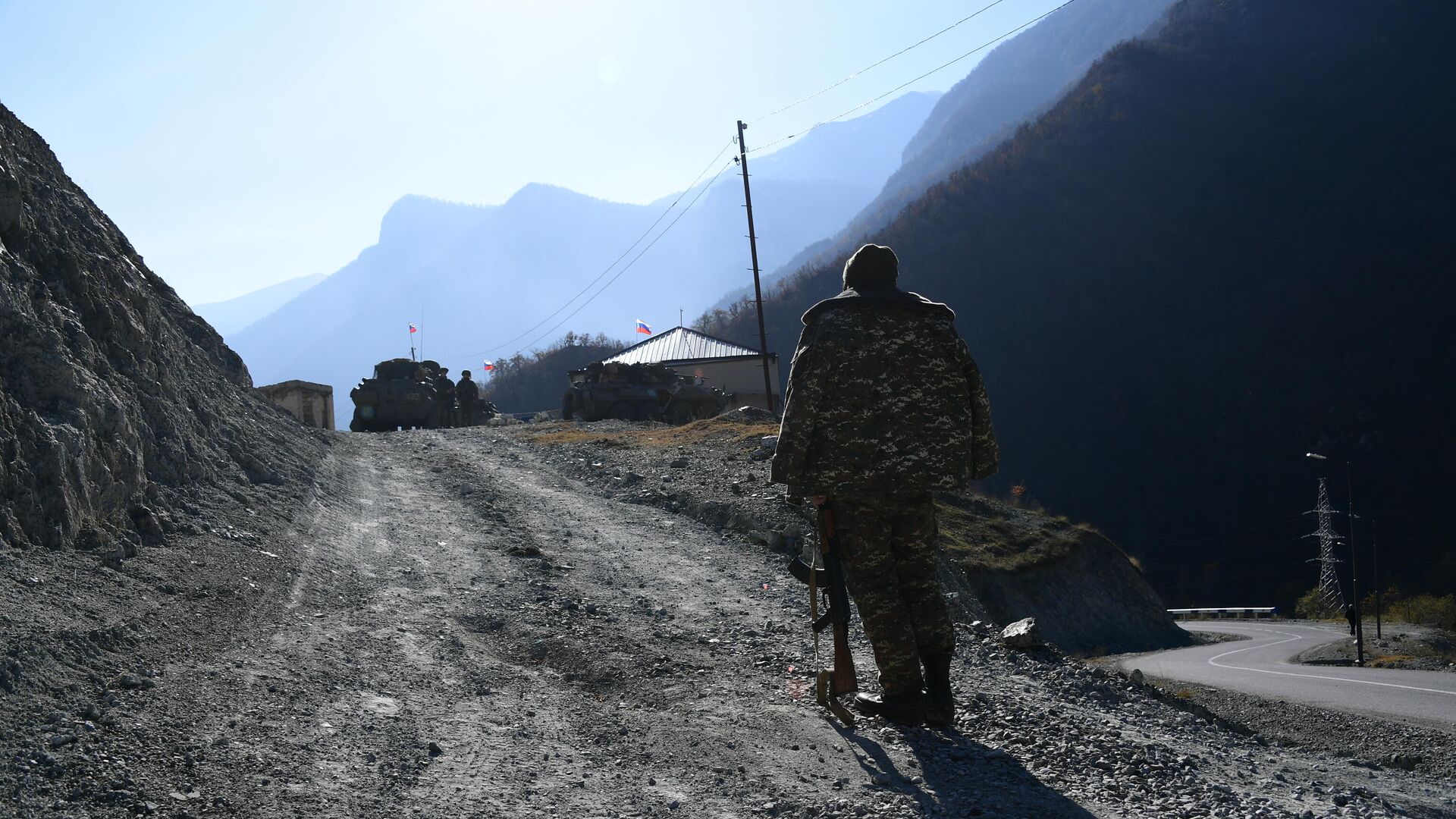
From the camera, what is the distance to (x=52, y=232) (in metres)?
8.02

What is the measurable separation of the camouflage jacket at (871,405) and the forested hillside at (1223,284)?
79345mm

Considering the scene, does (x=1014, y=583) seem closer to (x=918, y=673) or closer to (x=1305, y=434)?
(x=918, y=673)

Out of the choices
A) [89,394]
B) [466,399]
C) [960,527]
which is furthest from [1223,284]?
[89,394]

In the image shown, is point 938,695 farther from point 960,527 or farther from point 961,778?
point 960,527

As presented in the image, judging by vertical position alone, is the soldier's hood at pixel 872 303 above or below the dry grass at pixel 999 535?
above

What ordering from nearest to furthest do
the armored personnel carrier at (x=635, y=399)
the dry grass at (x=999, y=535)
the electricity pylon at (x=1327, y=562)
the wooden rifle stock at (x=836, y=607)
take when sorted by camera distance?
1. the wooden rifle stock at (x=836, y=607)
2. the dry grass at (x=999, y=535)
3. the armored personnel carrier at (x=635, y=399)
4. the electricity pylon at (x=1327, y=562)

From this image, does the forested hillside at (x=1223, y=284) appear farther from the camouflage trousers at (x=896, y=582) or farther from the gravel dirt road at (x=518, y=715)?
the camouflage trousers at (x=896, y=582)

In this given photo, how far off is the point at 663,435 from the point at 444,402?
12646 mm

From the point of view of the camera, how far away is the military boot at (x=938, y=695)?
4.51m

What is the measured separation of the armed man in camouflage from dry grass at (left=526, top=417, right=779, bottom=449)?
10.0 m

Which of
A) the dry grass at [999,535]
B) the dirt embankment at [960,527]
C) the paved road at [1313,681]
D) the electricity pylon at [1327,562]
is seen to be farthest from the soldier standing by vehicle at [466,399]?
the electricity pylon at [1327,562]

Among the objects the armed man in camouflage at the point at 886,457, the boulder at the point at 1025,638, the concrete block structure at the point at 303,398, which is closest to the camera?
the armed man in camouflage at the point at 886,457

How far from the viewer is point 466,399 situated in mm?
30203

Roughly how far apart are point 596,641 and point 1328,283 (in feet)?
379
